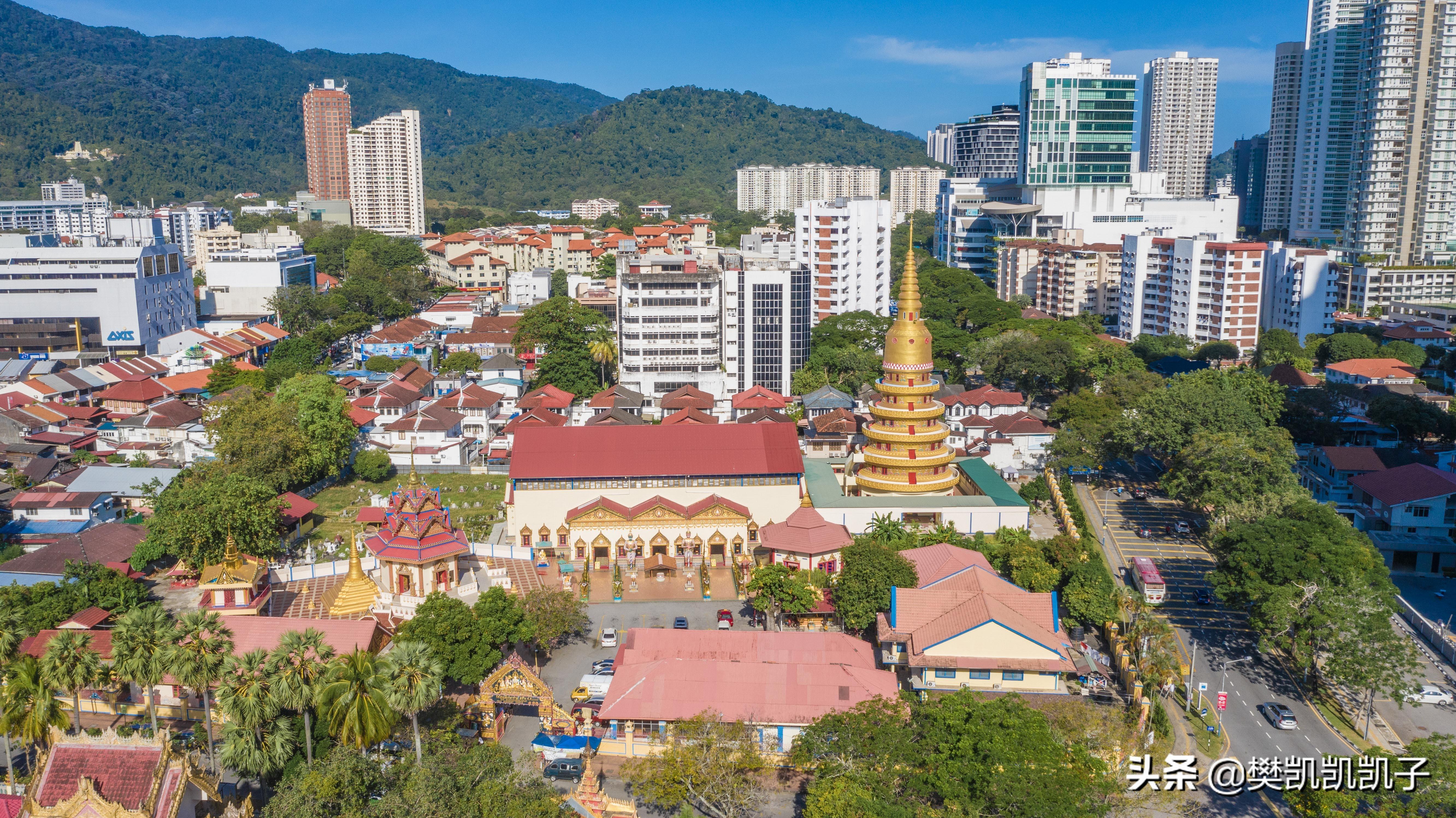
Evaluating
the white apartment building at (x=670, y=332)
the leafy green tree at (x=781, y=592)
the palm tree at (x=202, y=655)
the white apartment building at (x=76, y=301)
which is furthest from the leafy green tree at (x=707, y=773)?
the white apartment building at (x=76, y=301)

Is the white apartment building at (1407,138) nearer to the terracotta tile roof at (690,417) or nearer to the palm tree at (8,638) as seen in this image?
the terracotta tile roof at (690,417)

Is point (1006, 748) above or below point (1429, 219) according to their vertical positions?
below

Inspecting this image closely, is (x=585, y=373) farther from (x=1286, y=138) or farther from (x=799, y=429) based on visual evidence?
(x=1286, y=138)

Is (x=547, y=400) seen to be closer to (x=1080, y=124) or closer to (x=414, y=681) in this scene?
(x=414, y=681)

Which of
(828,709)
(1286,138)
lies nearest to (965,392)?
(828,709)

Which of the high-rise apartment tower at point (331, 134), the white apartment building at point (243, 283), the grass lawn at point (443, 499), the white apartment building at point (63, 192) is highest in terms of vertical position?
the high-rise apartment tower at point (331, 134)

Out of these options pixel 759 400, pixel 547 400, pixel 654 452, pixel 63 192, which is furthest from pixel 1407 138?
pixel 63 192

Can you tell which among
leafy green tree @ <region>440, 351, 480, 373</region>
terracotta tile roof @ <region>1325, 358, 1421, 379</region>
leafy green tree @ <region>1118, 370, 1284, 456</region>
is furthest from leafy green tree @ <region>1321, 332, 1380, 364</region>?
leafy green tree @ <region>440, 351, 480, 373</region>
